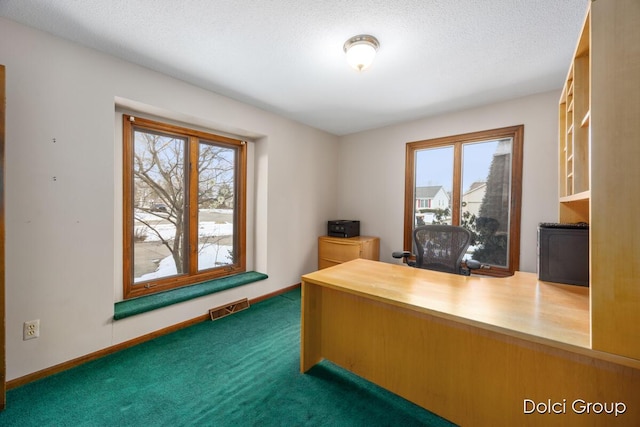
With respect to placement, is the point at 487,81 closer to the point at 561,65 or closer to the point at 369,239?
the point at 561,65

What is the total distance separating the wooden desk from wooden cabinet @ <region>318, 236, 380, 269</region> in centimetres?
154

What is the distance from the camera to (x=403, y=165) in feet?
12.0

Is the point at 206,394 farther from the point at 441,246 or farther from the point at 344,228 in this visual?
the point at 344,228

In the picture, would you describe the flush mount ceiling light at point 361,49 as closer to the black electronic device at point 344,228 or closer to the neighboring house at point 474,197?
the neighboring house at point 474,197

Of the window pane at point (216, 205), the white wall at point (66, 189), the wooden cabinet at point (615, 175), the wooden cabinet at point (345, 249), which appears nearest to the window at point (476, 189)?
the wooden cabinet at point (345, 249)

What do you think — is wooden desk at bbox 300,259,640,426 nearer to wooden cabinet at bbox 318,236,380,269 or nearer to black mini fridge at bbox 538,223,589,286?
black mini fridge at bbox 538,223,589,286

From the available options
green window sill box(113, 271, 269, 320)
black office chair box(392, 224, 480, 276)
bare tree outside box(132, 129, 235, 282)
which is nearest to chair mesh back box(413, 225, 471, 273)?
black office chair box(392, 224, 480, 276)

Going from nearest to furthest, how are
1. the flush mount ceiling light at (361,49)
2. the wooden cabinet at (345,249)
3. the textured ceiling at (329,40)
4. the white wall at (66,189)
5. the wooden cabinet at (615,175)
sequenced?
the wooden cabinet at (615,175) → the textured ceiling at (329,40) → the white wall at (66,189) → the flush mount ceiling light at (361,49) → the wooden cabinet at (345,249)

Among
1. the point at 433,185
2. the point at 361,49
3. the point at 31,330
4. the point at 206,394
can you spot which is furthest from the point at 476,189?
the point at 31,330

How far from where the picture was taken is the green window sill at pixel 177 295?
217 cm

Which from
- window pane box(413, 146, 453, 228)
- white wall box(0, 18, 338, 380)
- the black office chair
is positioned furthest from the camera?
window pane box(413, 146, 453, 228)

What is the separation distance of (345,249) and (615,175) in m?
2.92

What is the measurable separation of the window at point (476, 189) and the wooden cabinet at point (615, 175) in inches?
89.3

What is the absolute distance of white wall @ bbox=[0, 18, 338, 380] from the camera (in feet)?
5.44
